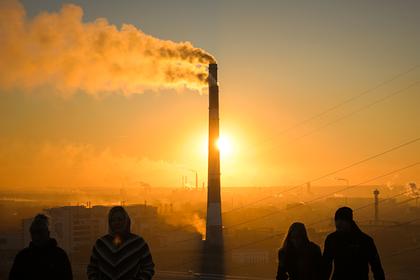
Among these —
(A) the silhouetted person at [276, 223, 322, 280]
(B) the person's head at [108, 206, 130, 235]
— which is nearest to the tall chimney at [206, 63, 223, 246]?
(A) the silhouetted person at [276, 223, 322, 280]

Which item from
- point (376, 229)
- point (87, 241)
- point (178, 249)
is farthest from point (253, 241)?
point (87, 241)

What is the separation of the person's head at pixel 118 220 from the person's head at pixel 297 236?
8.56 feet

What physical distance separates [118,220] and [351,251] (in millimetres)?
3399

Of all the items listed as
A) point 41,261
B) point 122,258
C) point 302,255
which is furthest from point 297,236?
point 41,261

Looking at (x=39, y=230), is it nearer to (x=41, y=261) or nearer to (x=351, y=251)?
(x=41, y=261)

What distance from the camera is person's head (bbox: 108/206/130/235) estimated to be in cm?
613

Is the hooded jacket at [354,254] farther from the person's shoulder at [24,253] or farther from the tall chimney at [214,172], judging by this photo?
the tall chimney at [214,172]

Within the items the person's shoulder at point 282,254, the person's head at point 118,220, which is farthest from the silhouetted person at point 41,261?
the person's shoulder at point 282,254

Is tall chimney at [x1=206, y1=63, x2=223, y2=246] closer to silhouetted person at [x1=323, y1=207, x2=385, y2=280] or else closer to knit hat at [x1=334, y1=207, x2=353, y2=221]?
silhouetted person at [x1=323, y1=207, x2=385, y2=280]

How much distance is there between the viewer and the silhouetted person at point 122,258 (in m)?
6.26

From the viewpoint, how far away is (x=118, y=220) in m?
6.13

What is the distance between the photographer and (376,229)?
4892 inches

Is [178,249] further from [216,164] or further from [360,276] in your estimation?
[360,276]

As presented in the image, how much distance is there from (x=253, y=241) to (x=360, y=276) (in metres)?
109
